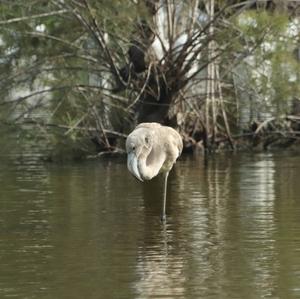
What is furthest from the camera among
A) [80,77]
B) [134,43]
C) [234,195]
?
[80,77]

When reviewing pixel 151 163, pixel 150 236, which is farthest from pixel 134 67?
pixel 150 236

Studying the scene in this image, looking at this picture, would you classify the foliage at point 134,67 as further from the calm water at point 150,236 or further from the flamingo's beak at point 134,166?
the flamingo's beak at point 134,166

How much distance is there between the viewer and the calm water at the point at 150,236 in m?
8.93

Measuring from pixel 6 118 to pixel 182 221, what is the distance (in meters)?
10.4

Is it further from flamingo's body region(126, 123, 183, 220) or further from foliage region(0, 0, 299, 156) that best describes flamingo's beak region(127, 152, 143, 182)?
foliage region(0, 0, 299, 156)

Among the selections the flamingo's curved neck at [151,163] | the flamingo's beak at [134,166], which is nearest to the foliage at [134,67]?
the flamingo's curved neck at [151,163]

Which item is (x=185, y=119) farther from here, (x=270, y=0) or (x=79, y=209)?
(x=79, y=209)

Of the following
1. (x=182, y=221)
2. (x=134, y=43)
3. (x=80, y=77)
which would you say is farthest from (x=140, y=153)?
(x=80, y=77)

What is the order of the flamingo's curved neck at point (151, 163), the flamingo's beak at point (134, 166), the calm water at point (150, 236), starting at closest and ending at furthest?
the calm water at point (150, 236)
the flamingo's beak at point (134, 166)
the flamingo's curved neck at point (151, 163)

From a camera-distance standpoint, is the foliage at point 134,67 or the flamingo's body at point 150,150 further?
the foliage at point 134,67

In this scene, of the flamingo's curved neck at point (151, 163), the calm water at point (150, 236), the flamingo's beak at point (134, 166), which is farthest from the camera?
the flamingo's curved neck at point (151, 163)

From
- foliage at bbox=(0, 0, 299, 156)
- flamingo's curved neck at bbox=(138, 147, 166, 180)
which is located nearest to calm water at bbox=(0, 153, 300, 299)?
flamingo's curved neck at bbox=(138, 147, 166, 180)

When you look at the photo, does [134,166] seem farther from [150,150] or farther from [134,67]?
[134,67]

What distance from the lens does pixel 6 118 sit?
22.5 metres
